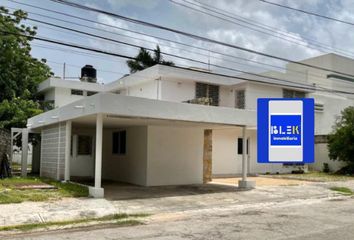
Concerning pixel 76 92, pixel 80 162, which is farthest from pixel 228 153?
pixel 76 92

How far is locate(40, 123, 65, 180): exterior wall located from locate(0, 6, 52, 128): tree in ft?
14.8

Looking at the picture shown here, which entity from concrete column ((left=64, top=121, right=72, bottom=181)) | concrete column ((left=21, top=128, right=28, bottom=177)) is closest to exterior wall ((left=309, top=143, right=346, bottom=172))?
concrete column ((left=64, top=121, right=72, bottom=181))

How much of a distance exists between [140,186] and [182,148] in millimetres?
2674

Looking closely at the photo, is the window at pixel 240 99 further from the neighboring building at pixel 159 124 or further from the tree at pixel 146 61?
the tree at pixel 146 61

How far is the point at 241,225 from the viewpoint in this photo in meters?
10.1

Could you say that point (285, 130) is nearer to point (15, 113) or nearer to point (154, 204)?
point (154, 204)

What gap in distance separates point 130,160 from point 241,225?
10838mm

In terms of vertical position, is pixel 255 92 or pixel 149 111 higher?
pixel 255 92

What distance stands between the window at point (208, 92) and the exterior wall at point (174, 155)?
565 cm

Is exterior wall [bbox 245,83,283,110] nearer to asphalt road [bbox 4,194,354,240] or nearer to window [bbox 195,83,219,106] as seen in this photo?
window [bbox 195,83,219,106]

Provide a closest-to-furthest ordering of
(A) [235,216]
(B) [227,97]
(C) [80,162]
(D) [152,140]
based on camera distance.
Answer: (A) [235,216], (D) [152,140], (C) [80,162], (B) [227,97]

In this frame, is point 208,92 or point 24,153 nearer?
point 24,153

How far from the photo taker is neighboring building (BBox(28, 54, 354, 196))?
15438mm

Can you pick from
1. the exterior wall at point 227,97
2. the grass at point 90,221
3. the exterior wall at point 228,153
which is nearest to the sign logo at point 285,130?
the grass at point 90,221
